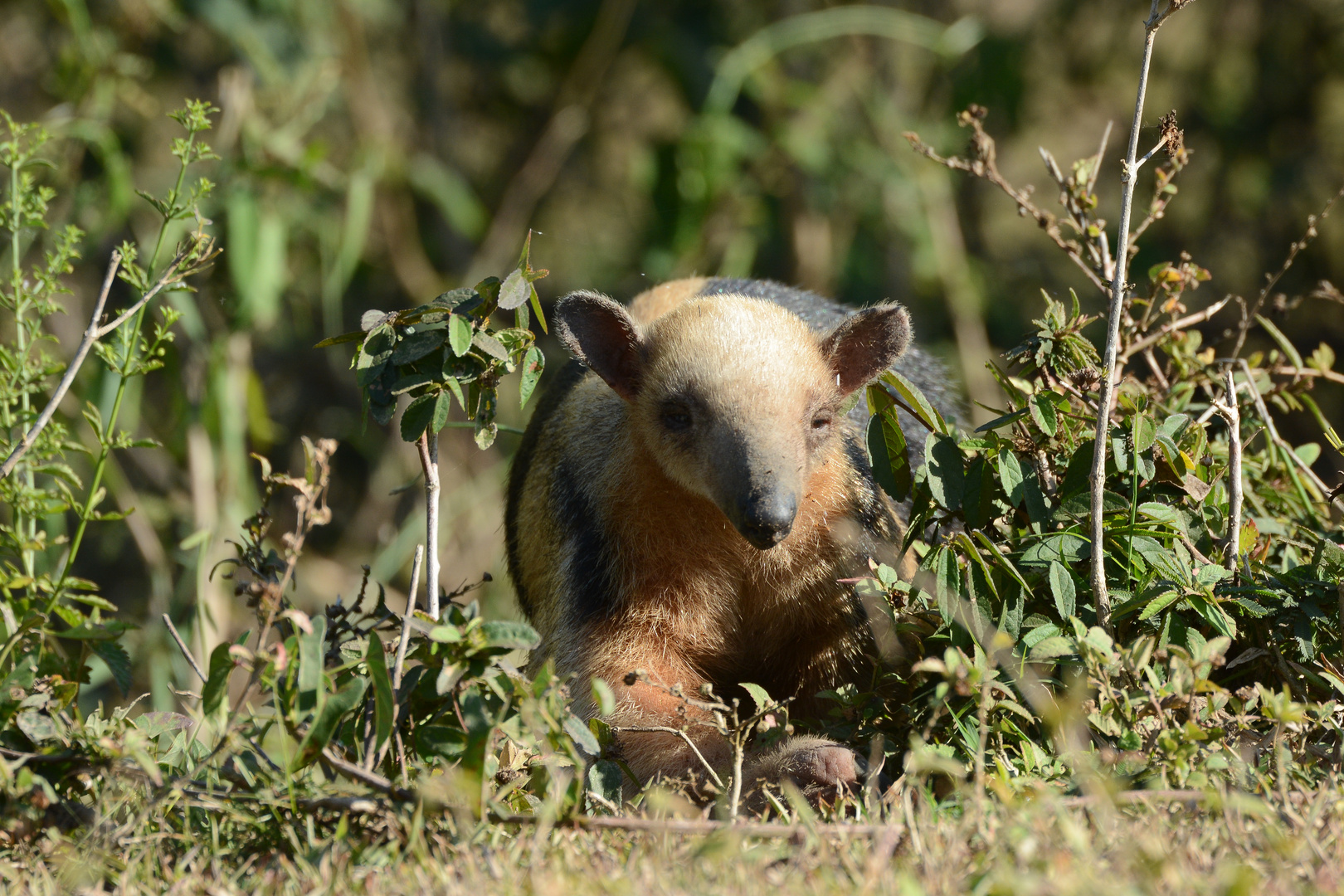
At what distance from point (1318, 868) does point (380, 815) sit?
1.64m

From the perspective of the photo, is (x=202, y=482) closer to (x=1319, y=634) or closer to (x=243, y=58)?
(x=243, y=58)

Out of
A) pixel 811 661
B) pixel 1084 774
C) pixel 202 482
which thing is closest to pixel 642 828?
pixel 1084 774

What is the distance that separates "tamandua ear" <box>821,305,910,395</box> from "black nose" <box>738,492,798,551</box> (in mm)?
691

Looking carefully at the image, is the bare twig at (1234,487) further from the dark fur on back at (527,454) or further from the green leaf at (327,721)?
the dark fur on back at (527,454)

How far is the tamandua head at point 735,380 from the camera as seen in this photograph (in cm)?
328

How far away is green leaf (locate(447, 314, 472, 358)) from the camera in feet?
9.16

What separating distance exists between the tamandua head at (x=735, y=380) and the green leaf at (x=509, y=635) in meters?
0.90

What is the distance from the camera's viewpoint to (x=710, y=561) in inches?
142

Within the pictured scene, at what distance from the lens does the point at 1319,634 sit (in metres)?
3.03

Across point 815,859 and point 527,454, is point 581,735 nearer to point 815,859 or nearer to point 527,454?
point 815,859

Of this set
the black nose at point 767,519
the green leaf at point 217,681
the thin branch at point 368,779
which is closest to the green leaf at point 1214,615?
the black nose at point 767,519

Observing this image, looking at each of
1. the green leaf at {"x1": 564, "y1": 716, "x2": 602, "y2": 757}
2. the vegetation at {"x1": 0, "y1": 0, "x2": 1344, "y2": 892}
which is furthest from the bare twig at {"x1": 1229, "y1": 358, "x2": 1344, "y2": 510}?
the green leaf at {"x1": 564, "y1": 716, "x2": 602, "y2": 757}

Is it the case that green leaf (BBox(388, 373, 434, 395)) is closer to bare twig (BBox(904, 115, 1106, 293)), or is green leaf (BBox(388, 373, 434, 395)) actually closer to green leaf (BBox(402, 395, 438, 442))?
green leaf (BBox(402, 395, 438, 442))

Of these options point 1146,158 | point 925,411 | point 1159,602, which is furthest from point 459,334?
point 1159,602
